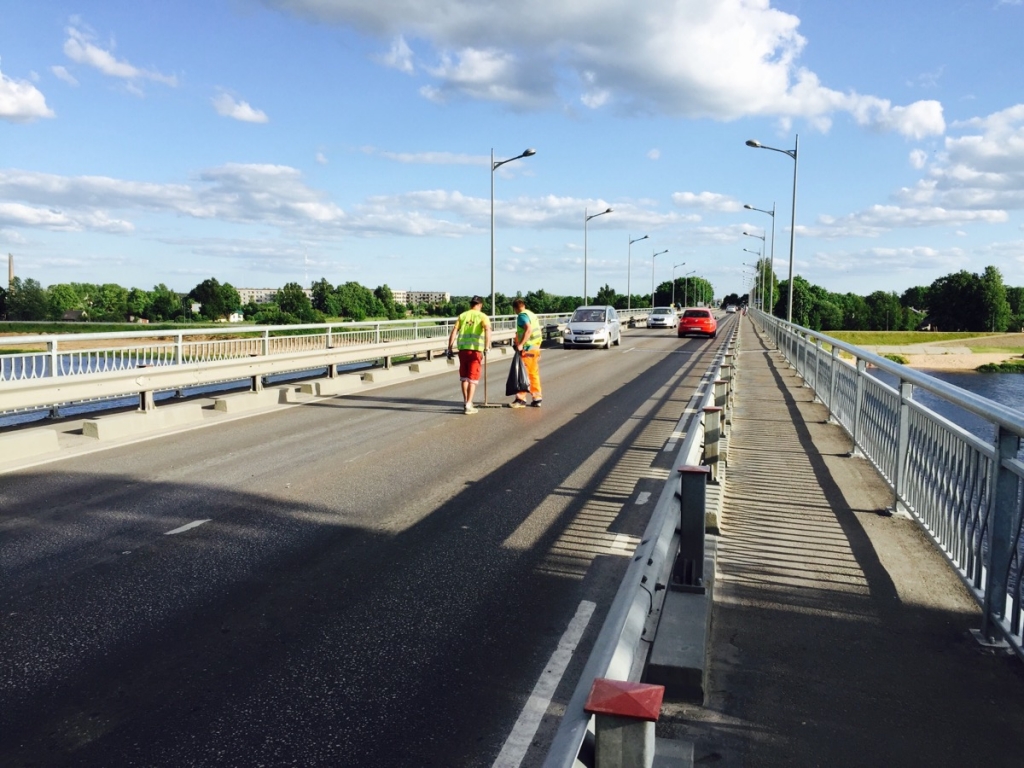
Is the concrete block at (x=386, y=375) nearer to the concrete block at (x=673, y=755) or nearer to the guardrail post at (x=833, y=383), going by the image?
the guardrail post at (x=833, y=383)

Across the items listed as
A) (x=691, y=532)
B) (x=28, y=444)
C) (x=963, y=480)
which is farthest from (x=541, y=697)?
(x=28, y=444)

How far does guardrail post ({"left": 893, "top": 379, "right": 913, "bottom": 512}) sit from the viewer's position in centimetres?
606

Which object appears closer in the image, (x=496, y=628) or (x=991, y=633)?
(x=991, y=633)

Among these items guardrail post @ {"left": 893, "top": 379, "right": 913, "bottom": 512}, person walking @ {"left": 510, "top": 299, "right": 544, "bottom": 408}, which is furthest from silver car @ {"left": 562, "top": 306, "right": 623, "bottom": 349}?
guardrail post @ {"left": 893, "top": 379, "right": 913, "bottom": 512}

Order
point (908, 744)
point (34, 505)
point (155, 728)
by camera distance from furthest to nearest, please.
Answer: point (34, 505), point (155, 728), point (908, 744)

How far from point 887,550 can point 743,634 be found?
6.08ft

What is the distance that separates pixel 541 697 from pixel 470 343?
10.1m

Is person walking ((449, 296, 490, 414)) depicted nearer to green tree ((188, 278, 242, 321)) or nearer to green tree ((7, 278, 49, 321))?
green tree ((7, 278, 49, 321))

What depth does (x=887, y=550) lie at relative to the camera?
5391 millimetres

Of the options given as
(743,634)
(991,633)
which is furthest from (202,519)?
(991,633)

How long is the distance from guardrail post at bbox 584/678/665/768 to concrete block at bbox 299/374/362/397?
1448cm

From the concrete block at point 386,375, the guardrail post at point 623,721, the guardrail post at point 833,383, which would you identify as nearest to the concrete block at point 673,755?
the guardrail post at point 623,721

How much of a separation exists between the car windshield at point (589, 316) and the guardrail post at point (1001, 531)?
29478mm

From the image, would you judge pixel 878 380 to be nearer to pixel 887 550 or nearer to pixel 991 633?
pixel 887 550
